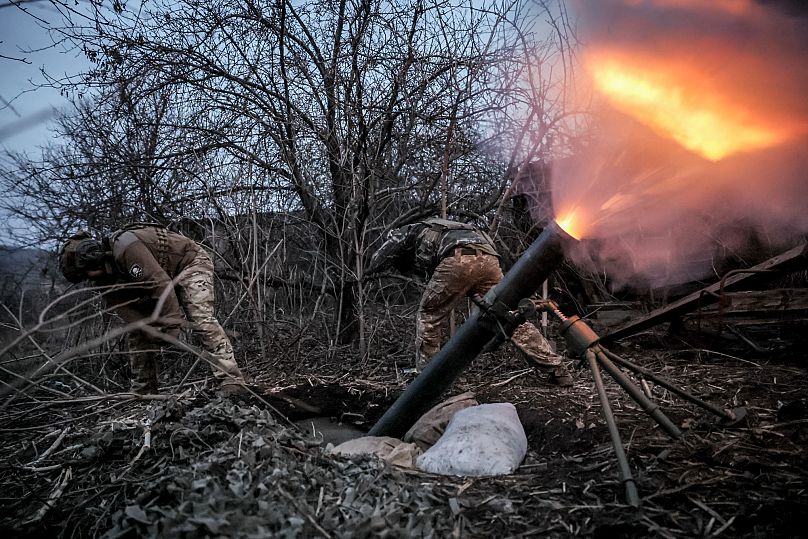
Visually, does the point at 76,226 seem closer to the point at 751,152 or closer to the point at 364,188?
the point at 364,188

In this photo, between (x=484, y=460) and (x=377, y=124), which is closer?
(x=484, y=460)

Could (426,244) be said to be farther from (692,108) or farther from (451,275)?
(692,108)

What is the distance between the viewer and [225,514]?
175 centimetres

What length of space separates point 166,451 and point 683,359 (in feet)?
14.7

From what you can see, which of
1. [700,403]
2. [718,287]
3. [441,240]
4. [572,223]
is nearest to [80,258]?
[441,240]

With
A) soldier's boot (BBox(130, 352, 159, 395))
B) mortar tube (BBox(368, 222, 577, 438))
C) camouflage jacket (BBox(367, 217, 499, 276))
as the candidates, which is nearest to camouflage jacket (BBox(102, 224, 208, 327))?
soldier's boot (BBox(130, 352, 159, 395))

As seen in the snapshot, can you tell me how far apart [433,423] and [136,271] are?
300 centimetres

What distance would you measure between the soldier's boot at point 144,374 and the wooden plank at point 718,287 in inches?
166

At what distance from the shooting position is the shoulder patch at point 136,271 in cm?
444

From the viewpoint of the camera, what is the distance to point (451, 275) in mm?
4715

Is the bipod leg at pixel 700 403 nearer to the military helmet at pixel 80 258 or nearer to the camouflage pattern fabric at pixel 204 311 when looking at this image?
the camouflage pattern fabric at pixel 204 311

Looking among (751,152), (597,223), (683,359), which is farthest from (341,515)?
(683,359)

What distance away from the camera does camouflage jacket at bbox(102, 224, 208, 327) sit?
4.53m

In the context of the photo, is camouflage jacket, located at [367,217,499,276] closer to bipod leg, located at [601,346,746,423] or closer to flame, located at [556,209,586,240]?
flame, located at [556,209,586,240]
